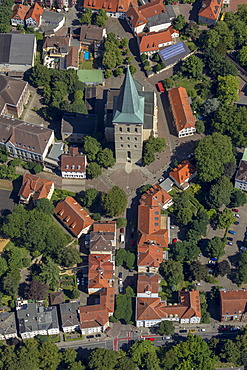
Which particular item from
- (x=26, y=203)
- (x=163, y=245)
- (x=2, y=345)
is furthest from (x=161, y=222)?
(x=2, y=345)

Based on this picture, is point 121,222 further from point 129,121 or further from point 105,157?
point 129,121

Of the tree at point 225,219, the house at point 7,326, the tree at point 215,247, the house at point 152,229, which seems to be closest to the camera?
the house at point 7,326

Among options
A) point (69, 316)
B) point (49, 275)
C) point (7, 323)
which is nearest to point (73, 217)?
point (49, 275)

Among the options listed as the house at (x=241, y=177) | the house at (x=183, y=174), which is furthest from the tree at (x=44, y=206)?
the house at (x=241, y=177)

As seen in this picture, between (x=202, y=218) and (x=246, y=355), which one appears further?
(x=202, y=218)

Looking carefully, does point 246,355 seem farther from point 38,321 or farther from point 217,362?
point 38,321

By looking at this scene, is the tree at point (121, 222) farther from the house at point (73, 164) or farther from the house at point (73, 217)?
the house at point (73, 164)
